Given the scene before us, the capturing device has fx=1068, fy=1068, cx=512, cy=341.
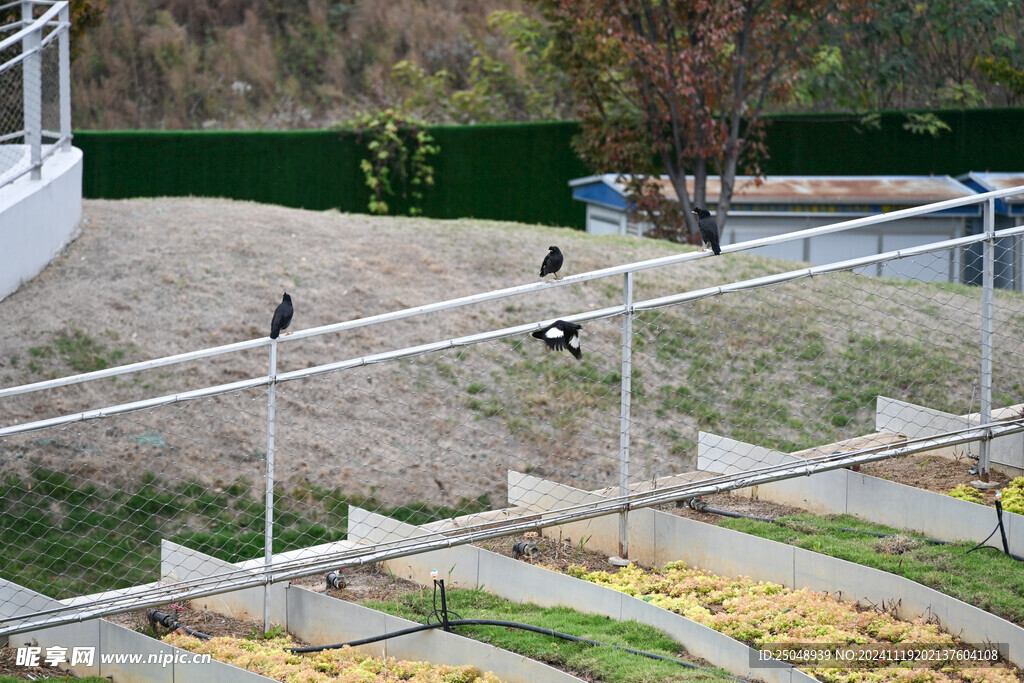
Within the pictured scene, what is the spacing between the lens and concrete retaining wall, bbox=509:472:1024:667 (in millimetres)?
4141

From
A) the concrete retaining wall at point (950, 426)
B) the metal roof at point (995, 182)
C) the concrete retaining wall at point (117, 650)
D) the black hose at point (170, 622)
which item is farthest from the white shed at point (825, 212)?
the concrete retaining wall at point (117, 650)

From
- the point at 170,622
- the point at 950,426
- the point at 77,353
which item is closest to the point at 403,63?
the point at 77,353

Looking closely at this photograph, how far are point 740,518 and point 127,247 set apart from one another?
6865mm

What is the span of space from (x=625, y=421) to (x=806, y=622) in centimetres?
124

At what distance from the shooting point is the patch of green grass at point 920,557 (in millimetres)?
4266

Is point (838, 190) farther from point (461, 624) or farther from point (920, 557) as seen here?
point (461, 624)

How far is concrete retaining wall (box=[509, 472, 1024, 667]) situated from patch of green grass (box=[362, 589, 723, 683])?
27.2 inches

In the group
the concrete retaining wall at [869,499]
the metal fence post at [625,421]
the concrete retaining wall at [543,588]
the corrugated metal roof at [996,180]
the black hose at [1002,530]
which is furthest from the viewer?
the corrugated metal roof at [996,180]

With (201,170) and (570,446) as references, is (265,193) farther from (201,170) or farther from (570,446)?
(570,446)

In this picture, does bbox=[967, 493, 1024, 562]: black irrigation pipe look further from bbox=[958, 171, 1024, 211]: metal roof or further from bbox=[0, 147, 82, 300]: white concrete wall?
bbox=[958, 171, 1024, 211]: metal roof

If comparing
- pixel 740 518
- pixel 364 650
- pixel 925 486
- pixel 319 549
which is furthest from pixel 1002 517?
pixel 319 549

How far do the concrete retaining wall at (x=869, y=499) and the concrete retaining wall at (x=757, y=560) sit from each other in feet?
1.62

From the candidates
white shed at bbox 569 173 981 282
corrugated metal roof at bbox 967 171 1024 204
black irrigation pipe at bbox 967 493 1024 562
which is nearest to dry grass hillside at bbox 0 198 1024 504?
black irrigation pipe at bbox 967 493 1024 562

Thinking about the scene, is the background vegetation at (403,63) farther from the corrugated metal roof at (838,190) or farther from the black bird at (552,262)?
the black bird at (552,262)
